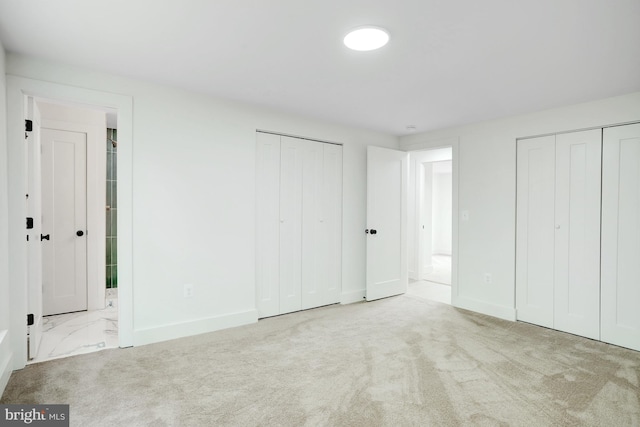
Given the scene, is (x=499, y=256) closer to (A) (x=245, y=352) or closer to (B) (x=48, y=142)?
(A) (x=245, y=352)

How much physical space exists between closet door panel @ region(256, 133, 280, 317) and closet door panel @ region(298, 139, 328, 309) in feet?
1.20

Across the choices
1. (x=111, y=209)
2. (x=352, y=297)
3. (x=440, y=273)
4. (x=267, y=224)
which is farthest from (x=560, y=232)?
(x=111, y=209)

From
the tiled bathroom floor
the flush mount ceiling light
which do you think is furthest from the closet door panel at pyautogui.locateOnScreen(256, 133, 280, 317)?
the flush mount ceiling light

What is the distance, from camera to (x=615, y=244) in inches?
126

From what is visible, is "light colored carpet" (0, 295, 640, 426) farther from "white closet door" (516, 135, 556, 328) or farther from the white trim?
the white trim

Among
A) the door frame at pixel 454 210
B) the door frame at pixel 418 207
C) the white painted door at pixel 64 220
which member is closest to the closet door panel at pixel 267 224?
the white painted door at pixel 64 220

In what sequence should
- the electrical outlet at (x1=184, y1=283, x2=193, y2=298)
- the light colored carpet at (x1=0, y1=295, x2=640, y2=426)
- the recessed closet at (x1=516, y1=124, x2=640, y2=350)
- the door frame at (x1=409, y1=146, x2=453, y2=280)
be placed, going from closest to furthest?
the light colored carpet at (x1=0, y1=295, x2=640, y2=426), the recessed closet at (x1=516, y1=124, x2=640, y2=350), the electrical outlet at (x1=184, y1=283, x2=193, y2=298), the door frame at (x1=409, y1=146, x2=453, y2=280)

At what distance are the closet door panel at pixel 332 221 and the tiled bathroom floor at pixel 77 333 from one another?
2356 millimetres

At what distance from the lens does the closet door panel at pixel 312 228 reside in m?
4.13

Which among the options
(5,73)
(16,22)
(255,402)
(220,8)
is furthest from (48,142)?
(255,402)

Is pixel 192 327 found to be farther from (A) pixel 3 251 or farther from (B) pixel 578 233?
(B) pixel 578 233

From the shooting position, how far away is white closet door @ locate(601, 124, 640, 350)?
3.08 metres

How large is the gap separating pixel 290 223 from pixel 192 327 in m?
1.50

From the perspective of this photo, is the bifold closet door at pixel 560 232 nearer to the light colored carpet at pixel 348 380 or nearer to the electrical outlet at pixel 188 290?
the light colored carpet at pixel 348 380
